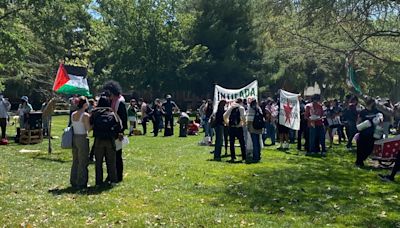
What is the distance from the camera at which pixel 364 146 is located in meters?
14.7

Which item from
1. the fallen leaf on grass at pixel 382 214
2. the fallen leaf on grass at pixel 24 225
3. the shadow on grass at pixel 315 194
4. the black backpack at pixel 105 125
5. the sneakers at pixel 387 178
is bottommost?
the fallen leaf on grass at pixel 382 214

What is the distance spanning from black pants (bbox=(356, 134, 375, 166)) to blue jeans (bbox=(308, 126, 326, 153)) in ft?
8.75

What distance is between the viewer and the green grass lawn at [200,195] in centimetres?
805

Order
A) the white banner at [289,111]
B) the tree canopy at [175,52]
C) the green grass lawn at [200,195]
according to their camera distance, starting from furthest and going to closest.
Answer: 1. the tree canopy at [175,52]
2. the white banner at [289,111]
3. the green grass lawn at [200,195]

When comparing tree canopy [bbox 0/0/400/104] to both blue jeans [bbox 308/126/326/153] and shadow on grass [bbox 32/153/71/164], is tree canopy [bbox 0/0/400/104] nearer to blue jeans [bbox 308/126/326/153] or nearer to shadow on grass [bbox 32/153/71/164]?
Answer: blue jeans [bbox 308/126/326/153]

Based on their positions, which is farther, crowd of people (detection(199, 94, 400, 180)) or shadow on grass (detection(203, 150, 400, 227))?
crowd of people (detection(199, 94, 400, 180))

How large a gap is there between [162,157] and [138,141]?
18.7 feet

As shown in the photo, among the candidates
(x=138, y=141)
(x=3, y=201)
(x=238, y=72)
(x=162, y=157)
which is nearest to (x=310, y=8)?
(x=162, y=157)

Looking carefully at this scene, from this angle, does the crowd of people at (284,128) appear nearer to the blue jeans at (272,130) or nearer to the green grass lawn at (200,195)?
the green grass lawn at (200,195)

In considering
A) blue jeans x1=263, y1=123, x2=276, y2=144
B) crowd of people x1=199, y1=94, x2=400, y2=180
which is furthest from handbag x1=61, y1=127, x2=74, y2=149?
blue jeans x1=263, y1=123, x2=276, y2=144

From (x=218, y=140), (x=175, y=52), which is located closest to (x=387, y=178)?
(x=218, y=140)

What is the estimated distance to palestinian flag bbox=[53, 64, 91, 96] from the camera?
1609 cm

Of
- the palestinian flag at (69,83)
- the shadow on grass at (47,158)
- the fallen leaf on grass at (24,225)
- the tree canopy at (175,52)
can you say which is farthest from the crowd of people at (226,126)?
the tree canopy at (175,52)

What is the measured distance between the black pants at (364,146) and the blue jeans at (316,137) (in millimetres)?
2668
